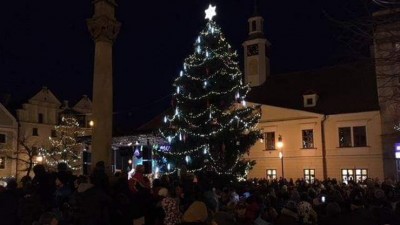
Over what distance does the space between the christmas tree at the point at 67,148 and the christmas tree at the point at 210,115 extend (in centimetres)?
2336

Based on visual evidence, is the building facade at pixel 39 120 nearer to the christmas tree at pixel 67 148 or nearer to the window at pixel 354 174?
the christmas tree at pixel 67 148

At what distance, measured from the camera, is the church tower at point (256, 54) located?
152 ft

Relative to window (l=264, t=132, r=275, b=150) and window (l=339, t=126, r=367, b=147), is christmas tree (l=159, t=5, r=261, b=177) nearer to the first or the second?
window (l=339, t=126, r=367, b=147)

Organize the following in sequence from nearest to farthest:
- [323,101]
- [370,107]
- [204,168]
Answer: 1. [204,168]
2. [370,107]
3. [323,101]

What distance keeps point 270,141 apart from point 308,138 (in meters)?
3.28

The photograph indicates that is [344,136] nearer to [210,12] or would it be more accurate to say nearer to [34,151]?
[210,12]

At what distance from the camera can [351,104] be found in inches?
1457

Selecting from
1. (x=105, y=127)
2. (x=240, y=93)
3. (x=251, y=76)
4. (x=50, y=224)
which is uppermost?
(x=251, y=76)

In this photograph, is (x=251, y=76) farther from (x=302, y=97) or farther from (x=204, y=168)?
(x=204, y=168)

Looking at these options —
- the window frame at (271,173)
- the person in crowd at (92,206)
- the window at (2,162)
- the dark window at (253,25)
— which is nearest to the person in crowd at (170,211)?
the person in crowd at (92,206)

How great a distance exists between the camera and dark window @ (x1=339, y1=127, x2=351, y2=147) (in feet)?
118

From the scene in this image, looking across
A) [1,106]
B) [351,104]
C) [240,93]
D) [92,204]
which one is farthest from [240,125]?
[1,106]

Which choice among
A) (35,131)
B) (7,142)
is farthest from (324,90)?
(7,142)

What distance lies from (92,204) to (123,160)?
28.9 m
